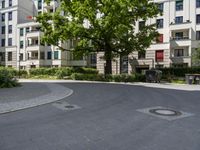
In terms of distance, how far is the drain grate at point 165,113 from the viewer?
8.31 meters

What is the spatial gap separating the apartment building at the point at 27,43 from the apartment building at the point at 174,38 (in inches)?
485

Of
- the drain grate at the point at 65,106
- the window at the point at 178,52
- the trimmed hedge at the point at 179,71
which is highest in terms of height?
the window at the point at 178,52

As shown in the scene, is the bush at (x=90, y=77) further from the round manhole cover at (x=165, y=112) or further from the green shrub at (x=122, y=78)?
the round manhole cover at (x=165, y=112)

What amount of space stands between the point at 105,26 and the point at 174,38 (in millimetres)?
18533

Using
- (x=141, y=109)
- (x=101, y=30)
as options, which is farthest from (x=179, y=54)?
(x=141, y=109)

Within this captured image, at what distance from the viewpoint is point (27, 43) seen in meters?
56.0

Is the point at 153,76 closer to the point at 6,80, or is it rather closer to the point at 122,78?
the point at 122,78

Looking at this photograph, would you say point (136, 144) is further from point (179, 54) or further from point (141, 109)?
point (179, 54)

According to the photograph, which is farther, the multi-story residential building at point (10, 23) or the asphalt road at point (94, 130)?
the multi-story residential building at point (10, 23)

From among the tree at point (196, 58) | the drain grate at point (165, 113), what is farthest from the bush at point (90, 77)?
the drain grate at point (165, 113)

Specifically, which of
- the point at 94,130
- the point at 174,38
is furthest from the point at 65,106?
the point at 174,38

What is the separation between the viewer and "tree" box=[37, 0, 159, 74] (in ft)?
88.6

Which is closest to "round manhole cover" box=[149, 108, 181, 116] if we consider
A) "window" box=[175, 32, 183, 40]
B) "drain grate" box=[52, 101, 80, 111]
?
"drain grate" box=[52, 101, 80, 111]

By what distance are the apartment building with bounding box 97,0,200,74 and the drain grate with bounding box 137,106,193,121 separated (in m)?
30.2
